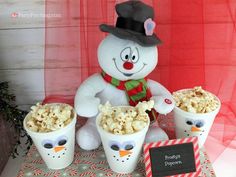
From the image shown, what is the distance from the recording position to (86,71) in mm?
1051

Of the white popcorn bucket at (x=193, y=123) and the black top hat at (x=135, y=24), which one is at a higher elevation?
the black top hat at (x=135, y=24)

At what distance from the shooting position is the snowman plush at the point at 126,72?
0.82m

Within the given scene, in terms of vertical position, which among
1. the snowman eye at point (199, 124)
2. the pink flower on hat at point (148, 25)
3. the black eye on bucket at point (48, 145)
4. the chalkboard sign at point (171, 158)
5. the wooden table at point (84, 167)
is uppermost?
the pink flower on hat at point (148, 25)

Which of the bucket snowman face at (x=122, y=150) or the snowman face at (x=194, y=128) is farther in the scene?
the snowman face at (x=194, y=128)

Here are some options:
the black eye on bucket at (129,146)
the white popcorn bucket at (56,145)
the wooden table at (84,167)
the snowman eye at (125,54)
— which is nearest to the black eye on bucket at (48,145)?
the white popcorn bucket at (56,145)

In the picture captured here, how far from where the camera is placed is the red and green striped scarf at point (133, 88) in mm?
901

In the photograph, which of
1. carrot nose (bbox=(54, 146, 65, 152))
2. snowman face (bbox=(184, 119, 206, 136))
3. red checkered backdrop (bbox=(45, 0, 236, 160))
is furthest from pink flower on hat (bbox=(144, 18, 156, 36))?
carrot nose (bbox=(54, 146, 65, 152))

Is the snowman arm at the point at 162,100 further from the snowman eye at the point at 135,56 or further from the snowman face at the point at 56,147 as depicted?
the snowman face at the point at 56,147

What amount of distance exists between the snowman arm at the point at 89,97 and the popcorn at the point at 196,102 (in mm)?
245

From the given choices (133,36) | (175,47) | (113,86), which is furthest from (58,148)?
(175,47)

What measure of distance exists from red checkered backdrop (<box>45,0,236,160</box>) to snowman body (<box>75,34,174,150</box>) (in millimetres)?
126

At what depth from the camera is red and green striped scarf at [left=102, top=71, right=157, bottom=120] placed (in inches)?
35.5

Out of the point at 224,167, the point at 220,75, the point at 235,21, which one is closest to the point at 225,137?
the point at 224,167

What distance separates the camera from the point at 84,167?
35.0 inches
